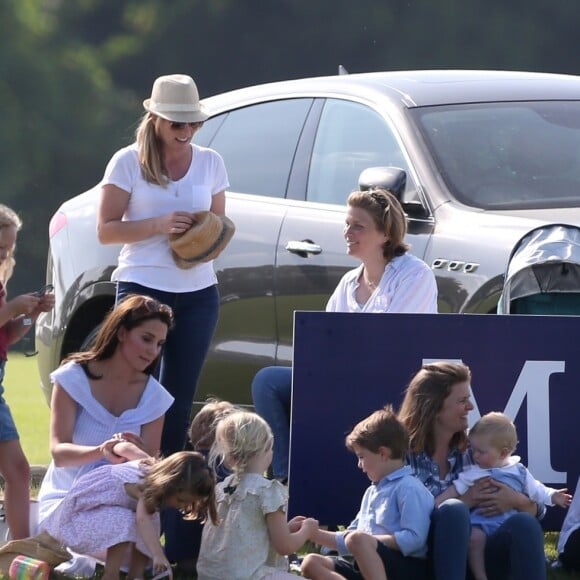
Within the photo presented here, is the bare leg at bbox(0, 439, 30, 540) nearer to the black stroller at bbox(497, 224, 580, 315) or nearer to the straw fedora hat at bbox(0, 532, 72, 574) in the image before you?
the straw fedora hat at bbox(0, 532, 72, 574)

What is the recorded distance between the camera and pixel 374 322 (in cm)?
592

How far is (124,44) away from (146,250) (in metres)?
35.2

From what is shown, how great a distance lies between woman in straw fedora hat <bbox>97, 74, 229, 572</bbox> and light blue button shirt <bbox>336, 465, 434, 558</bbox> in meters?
1.38

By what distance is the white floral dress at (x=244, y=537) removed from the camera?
5309 millimetres

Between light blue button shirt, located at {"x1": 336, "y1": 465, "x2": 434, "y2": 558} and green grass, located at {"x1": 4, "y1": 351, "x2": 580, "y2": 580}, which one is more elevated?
light blue button shirt, located at {"x1": 336, "y1": 465, "x2": 434, "y2": 558}

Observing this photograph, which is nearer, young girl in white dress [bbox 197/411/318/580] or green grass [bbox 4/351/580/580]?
young girl in white dress [bbox 197/411/318/580]

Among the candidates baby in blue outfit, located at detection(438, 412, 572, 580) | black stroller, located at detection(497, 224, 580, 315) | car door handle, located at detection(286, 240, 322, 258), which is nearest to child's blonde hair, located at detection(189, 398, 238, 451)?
baby in blue outfit, located at detection(438, 412, 572, 580)

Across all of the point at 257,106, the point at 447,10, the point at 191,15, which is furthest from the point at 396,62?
the point at 257,106

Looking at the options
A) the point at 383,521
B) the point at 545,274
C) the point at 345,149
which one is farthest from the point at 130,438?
the point at 345,149

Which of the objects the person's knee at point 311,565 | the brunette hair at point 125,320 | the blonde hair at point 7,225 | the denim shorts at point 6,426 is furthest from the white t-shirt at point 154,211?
the person's knee at point 311,565

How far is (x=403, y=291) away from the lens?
6.28 meters

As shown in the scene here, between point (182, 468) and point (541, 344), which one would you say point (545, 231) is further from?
point (182, 468)

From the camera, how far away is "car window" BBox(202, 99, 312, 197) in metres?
7.89

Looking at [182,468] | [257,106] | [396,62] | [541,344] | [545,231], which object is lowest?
[182,468]
